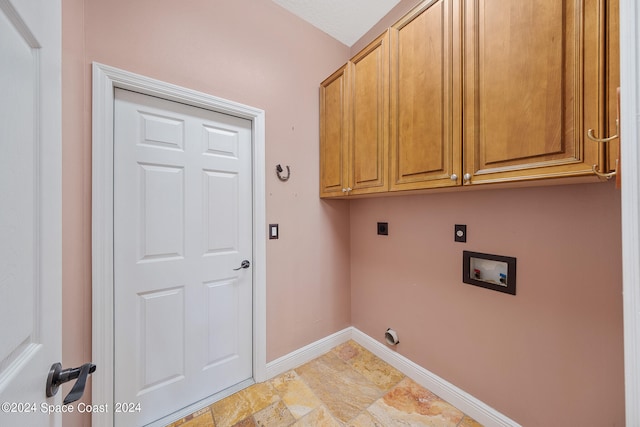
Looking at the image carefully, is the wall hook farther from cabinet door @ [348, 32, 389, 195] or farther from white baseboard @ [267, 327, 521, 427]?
white baseboard @ [267, 327, 521, 427]

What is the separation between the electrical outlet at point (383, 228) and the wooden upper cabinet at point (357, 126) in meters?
0.43

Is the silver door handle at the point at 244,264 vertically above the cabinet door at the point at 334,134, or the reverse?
the cabinet door at the point at 334,134

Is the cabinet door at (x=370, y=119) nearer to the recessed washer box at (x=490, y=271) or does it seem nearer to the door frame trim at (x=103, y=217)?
the recessed washer box at (x=490, y=271)

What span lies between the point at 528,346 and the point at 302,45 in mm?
2529

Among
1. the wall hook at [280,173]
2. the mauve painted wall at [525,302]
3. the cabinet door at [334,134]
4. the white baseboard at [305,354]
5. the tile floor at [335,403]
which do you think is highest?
the cabinet door at [334,134]

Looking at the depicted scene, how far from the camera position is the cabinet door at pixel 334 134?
1.78 meters

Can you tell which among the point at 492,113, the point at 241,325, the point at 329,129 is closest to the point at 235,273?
the point at 241,325

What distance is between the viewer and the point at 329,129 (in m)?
1.93

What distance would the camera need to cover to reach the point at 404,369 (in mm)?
1771

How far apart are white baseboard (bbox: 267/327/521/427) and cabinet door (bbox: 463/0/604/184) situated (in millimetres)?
1352

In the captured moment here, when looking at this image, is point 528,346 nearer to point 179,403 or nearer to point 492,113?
point 492,113

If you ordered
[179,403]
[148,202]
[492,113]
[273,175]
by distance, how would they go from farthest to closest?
[273,175], [179,403], [148,202], [492,113]

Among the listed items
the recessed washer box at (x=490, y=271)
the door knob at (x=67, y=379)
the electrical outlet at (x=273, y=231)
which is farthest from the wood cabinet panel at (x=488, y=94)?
the door knob at (x=67, y=379)

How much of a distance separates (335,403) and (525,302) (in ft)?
4.20
